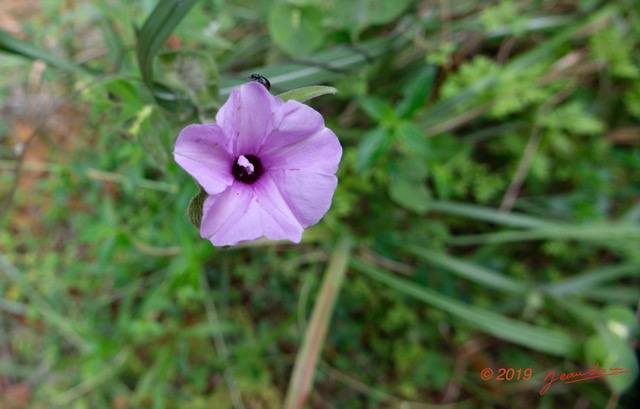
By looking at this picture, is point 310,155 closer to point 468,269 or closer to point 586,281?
point 468,269

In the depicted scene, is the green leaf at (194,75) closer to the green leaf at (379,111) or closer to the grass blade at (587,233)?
the green leaf at (379,111)

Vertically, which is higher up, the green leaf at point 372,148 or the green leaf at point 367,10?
the green leaf at point 367,10

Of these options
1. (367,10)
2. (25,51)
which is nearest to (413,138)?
(367,10)

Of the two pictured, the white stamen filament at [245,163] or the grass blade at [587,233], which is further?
the grass blade at [587,233]

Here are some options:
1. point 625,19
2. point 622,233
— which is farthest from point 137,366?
point 625,19

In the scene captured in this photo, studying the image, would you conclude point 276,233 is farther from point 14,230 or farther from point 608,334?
point 14,230

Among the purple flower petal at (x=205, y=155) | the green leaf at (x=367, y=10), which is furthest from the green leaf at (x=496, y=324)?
the purple flower petal at (x=205, y=155)

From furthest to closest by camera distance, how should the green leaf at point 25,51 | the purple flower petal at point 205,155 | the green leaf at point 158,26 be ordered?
1. the green leaf at point 25,51
2. the green leaf at point 158,26
3. the purple flower petal at point 205,155
